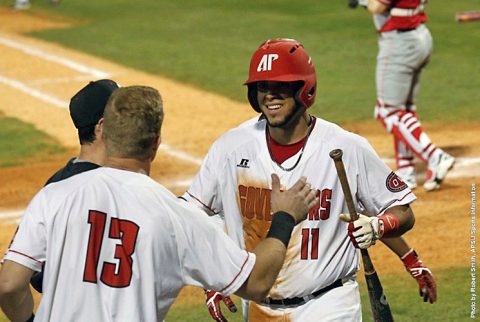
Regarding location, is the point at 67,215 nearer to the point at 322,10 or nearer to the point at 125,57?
the point at 125,57

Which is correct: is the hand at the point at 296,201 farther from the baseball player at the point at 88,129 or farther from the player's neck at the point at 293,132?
the player's neck at the point at 293,132

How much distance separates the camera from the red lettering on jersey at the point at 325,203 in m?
6.14

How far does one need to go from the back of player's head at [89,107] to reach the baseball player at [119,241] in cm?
63

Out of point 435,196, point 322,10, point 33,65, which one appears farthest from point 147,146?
point 322,10

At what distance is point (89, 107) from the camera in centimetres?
545

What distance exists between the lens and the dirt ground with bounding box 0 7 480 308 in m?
10.4

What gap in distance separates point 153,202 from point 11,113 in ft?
39.3

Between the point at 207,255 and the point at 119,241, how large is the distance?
1.16 ft

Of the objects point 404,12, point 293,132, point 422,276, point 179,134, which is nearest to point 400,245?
point 422,276

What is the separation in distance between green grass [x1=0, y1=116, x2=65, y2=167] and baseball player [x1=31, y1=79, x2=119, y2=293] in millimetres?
8304

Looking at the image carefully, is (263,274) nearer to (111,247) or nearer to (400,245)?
(111,247)

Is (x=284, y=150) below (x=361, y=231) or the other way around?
the other way around

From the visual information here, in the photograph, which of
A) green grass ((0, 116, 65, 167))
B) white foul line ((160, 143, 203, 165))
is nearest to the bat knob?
white foul line ((160, 143, 203, 165))

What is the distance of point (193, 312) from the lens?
8.80m
